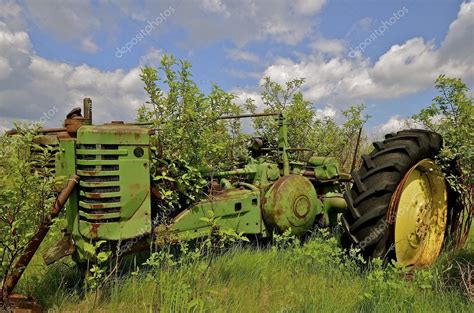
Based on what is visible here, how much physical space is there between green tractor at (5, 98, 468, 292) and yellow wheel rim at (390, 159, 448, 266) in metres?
0.01

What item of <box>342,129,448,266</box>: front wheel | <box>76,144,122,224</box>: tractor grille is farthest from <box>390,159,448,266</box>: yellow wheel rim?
<box>76,144,122,224</box>: tractor grille

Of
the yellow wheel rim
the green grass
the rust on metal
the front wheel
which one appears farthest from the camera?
the yellow wheel rim

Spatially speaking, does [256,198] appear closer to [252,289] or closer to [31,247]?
[252,289]

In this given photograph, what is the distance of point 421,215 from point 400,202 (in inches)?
18.5

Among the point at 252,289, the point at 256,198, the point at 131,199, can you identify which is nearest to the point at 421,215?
the point at 256,198

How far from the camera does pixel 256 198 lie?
4.19 m

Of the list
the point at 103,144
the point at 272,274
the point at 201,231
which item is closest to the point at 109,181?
the point at 103,144

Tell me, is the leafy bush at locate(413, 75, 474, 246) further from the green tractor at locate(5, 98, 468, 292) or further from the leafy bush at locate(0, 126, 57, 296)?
the leafy bush at locate(0, 126, 57, 296)

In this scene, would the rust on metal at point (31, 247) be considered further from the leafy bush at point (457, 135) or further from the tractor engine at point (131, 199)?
the leafy bush at point (457, 135)

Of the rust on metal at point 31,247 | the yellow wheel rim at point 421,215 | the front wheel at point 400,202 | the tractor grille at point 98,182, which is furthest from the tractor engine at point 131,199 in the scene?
the yellow wheel rim at point 421,215

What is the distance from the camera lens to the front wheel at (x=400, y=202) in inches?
139

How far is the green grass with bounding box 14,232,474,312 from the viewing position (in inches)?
112

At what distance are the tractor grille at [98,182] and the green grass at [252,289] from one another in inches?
23.5

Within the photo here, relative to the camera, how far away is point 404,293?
9.70 ft
